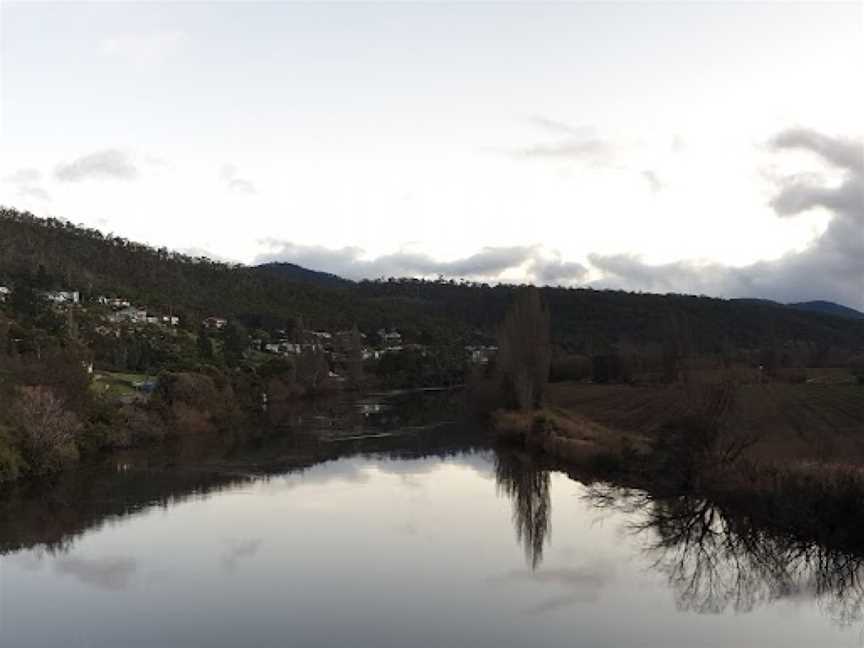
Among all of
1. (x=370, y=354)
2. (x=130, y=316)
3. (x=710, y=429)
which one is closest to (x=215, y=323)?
(x=130, y=316)

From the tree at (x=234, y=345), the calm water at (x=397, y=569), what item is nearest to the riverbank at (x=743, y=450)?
the calm water at (x=397, y=569)

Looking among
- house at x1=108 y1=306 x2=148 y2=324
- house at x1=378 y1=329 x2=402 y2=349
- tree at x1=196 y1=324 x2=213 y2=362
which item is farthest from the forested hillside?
tree at x1=196 y1=324 x2=213 y2=362

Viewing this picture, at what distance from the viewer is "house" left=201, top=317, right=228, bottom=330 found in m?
92.4

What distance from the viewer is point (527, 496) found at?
30.6 metres

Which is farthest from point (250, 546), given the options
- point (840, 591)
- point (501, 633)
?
point (840, 591)

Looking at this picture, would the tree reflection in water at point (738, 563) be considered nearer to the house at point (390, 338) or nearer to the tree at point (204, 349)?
the tree at point (204, 349)

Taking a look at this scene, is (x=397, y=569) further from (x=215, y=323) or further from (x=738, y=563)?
(x=215, y=323)

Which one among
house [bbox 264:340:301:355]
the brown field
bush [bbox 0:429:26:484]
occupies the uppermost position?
house [bbox 264:340:301:355]

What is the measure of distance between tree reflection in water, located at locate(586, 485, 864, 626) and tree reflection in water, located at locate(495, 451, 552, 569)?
3042 mm

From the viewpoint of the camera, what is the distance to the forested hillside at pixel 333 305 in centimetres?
9688

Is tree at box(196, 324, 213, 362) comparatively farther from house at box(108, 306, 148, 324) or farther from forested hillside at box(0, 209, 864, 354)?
Result: forested hillside at box(0, 209, 864, 354)

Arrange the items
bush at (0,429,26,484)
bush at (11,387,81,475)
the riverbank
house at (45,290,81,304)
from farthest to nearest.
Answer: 1. house at (45,290,81,304)
2. bush at (11,387,81,475)
3. bush at (0,429,26,484)
4. the riverbank

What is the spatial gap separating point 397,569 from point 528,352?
3354 cm

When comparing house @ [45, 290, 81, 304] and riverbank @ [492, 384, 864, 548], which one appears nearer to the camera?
riverbank @ [492, 384, 864, 548]
